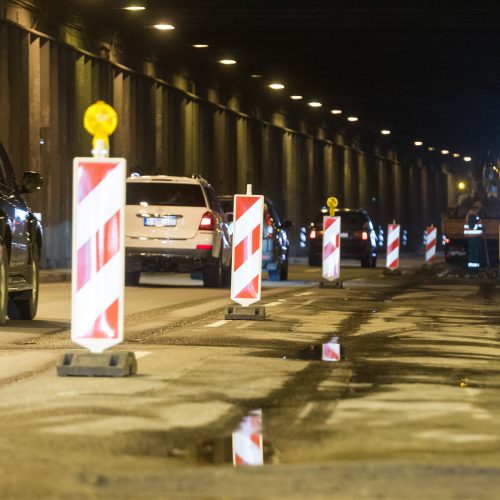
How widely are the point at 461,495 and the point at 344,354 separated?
19.5ft

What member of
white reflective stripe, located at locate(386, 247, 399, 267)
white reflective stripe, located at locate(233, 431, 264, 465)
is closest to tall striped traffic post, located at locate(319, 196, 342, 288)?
white reflective stripe, located at locate(386, 247, 399, 267)

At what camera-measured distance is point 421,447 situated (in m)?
6.69

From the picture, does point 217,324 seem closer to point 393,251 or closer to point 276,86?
point 393,251

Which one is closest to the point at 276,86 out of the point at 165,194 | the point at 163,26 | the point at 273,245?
the point at 163,26

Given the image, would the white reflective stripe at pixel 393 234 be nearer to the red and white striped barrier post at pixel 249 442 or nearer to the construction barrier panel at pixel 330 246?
the construction barrier panel at pixel 330 246

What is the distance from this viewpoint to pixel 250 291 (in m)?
16.3

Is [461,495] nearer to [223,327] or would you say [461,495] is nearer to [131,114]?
[223,327]

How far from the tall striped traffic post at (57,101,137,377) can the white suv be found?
1558cm

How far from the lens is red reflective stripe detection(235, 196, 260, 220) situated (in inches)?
649

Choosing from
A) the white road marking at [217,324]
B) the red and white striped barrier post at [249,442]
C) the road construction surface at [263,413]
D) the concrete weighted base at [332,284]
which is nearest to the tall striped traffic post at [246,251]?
the white road marking at [217,324]

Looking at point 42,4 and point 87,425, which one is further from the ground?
point 42,4

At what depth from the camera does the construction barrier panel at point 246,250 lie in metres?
16.3

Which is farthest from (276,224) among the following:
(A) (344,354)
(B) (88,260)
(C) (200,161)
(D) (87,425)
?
(D) (87,425)

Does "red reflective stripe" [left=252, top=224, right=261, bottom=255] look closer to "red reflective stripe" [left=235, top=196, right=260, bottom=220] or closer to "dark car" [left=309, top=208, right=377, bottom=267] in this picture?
"red reflective stripe" [left=235, top=196, right=260, bottom=220]
